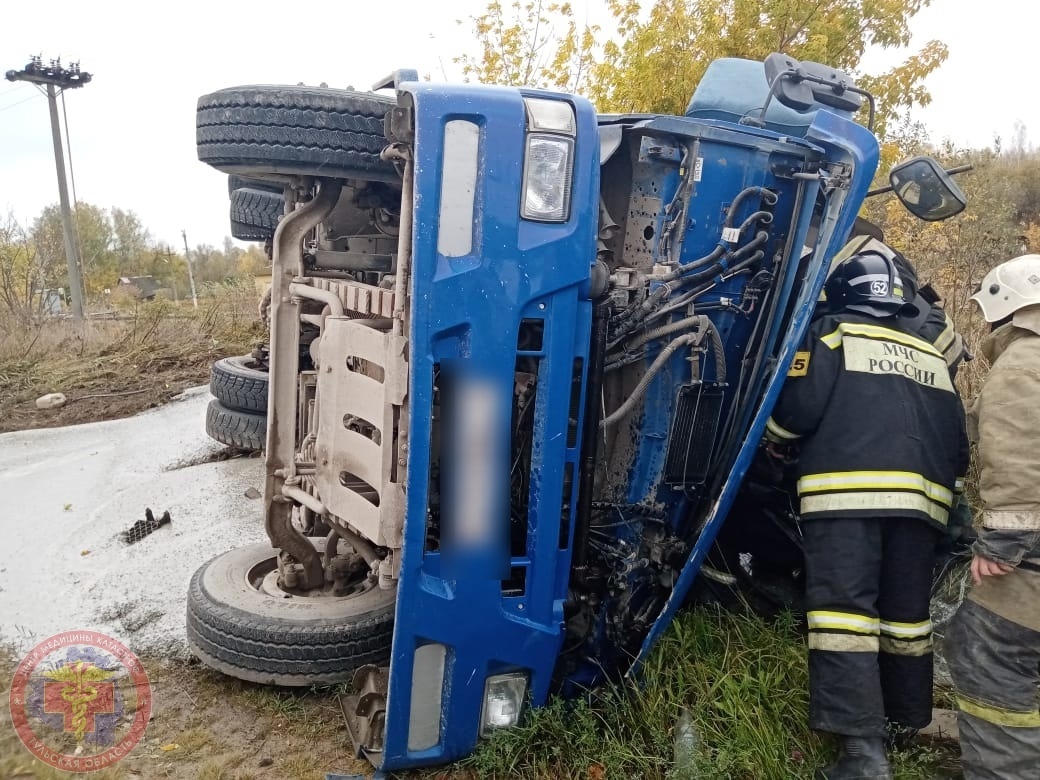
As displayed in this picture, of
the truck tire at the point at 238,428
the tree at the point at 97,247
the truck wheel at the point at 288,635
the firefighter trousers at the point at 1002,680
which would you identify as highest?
the firefighter trousers at the point at 1002,680

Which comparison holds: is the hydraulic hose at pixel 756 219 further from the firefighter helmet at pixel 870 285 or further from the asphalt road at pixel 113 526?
the asphalt road at pixel 113 526

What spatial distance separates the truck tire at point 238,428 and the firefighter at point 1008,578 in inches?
139

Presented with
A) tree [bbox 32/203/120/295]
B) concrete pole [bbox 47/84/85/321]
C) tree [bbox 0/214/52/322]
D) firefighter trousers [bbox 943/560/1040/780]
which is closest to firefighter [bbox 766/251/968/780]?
firefighter trousers [bbox 943/560/1040/780]

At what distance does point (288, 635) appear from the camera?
260 cm

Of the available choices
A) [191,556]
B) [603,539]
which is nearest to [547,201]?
[603,539]

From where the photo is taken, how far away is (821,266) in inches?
85.0

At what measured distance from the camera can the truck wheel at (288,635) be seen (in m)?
2.60

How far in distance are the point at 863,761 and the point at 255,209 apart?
3.28 metres

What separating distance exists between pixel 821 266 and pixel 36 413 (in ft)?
25.3

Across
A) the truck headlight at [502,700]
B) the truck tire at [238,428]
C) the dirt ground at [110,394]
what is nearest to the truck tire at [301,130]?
the truck headlight at [502,700]

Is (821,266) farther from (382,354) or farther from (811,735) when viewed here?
(811,735)

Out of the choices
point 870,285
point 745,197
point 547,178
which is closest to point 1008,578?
point 870,285

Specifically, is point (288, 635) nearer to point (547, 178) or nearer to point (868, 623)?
point (547, 178)

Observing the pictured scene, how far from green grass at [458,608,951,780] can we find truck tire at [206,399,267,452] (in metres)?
2.69
